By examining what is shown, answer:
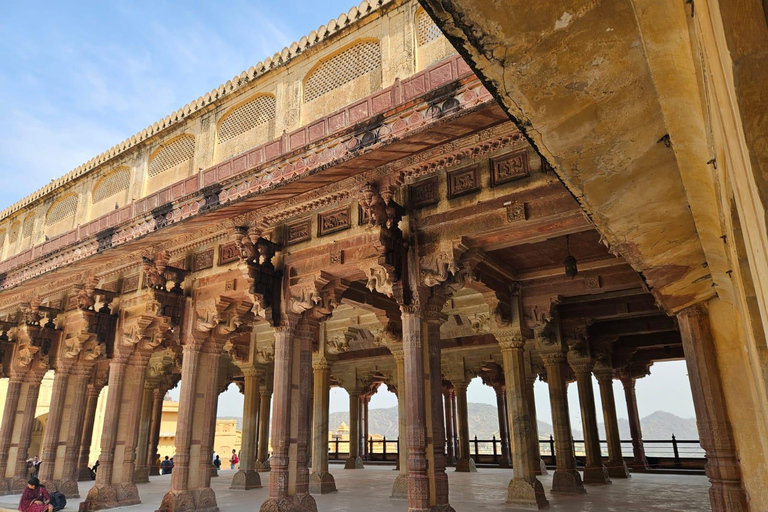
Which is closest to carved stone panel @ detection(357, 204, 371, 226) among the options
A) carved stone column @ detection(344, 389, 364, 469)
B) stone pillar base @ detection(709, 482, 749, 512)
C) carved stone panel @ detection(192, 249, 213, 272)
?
carved stone panel @ detection(192, 249, 213, 272)

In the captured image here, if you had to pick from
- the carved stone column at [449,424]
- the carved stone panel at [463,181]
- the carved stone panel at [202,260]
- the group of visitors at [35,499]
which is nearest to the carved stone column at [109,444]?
the group of visitors at [35,499]

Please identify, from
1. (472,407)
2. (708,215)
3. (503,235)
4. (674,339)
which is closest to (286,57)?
(503,235)

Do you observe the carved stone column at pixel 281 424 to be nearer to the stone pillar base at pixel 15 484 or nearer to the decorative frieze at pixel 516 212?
the decorative frieze at pixel 516 212

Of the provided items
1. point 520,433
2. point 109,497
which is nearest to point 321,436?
point 109,497

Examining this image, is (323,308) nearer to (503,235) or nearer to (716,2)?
(503,235)

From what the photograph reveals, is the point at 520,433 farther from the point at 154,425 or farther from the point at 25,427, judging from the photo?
the point at 154,425

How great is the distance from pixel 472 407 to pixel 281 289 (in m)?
139

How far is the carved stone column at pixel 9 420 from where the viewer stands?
13844 mm

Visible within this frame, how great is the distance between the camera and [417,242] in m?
7.81

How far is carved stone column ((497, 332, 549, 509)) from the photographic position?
859 cm

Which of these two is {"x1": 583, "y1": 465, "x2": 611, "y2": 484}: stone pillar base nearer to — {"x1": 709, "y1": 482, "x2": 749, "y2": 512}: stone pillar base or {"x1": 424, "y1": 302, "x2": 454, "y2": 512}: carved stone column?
{"x1": 424, "y1": 302, "x2": 454, "y2": 512}: carved stone column

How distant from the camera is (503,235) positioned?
7348mm

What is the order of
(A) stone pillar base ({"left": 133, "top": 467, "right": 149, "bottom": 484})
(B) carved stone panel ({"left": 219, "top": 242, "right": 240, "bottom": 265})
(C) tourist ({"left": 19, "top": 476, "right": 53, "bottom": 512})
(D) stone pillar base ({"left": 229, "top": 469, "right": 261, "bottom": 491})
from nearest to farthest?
(C) tourist ({"left": 19, "top": 476, "right": 53, "bottom": 512}), (B) carved stone panel ({"left": 219, "top": 242, "right": 240, "bottom": 265}), (D) stone pillar base ({"left": 229, "top": 469, "right": 261, "bottom": 491}), (A) stone pillar base ({"left": 133, "top": 467, "right": 149, "bottom": 484})

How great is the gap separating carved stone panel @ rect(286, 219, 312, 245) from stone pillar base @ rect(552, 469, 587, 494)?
22.9 feet
